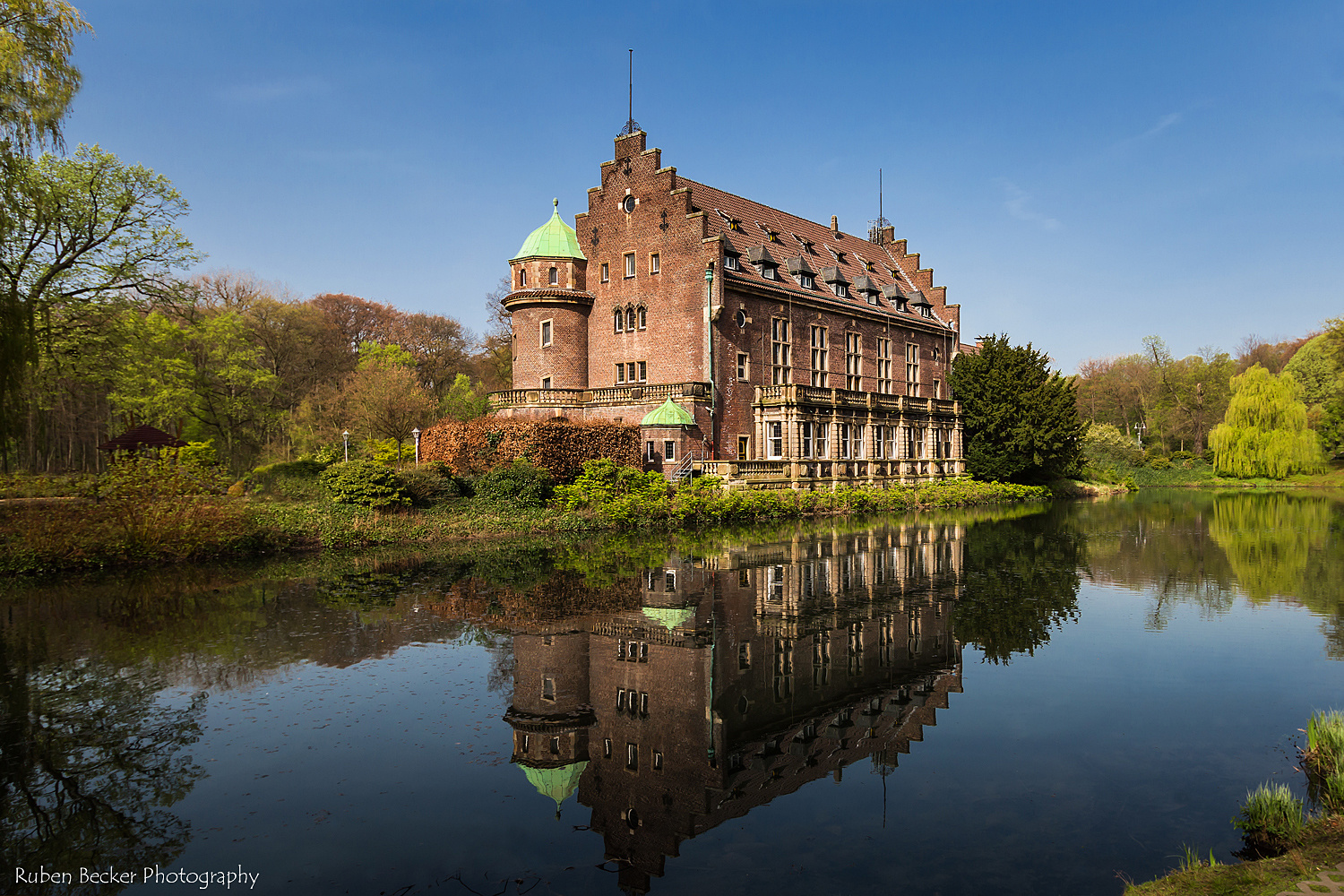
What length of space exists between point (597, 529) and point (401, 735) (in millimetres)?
18746

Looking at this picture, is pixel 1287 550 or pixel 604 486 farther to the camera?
pixel 604 486

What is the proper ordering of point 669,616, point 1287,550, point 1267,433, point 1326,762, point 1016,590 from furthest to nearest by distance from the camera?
point 1267,433 → point 1287,550 → point 1016,590 → point 669,616 → point 1326,762

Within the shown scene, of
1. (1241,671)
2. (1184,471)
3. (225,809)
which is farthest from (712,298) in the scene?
(1184,471)

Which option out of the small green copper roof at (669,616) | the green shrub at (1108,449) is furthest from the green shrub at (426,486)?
the green shrub at (1108,449)

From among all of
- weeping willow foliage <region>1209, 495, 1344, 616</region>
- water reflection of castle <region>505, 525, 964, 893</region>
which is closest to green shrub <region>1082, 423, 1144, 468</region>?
weeping willow foliage <region>1209, 495, 1344, 616</region>

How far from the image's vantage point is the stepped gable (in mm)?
38456

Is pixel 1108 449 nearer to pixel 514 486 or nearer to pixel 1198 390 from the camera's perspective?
pixel 1198 390

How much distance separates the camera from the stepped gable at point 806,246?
126 ft

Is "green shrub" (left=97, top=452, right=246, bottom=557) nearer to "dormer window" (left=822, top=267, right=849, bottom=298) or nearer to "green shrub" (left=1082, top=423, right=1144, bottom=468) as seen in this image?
"dormer window" (left=822, top=267, right=849, bottom=298)

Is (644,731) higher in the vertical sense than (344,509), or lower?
lower

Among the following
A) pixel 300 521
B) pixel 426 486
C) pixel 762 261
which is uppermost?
pixel 762 261

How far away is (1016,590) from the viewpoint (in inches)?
588

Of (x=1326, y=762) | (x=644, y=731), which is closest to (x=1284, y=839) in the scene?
(x=1326, y=762)

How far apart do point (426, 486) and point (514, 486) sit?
3.09 metres
